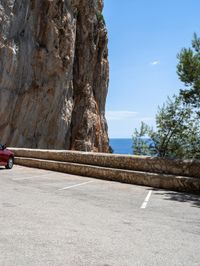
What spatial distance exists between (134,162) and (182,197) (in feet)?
12.5

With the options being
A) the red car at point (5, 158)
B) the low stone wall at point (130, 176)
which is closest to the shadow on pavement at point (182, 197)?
the low stone wall at point (130, 176)

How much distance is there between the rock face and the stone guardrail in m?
18.4

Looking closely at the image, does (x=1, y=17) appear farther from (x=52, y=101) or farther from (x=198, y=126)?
(x=198, y=126)

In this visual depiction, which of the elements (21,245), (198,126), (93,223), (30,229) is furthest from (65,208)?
(198,126)

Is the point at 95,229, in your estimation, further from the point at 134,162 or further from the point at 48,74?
the point at 48,74

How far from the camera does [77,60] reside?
2082 inches

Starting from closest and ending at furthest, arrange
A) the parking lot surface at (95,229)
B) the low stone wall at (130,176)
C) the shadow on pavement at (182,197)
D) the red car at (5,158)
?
Answer: the parking lot surface at (95,229) < the shadow on pavement at (182,197) < the low stone wall at (130,176) < the red car at (5,158)

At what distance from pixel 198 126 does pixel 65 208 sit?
2140 centimetres

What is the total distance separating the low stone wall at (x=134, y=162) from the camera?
44.4ft

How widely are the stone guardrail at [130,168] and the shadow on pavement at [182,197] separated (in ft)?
1.72

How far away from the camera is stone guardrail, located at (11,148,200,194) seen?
1333cm

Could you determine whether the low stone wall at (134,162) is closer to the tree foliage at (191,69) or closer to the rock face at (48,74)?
the tree foliage at (191,69)

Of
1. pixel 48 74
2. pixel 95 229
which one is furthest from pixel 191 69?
pixel 48 74

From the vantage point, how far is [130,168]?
1563 cm
